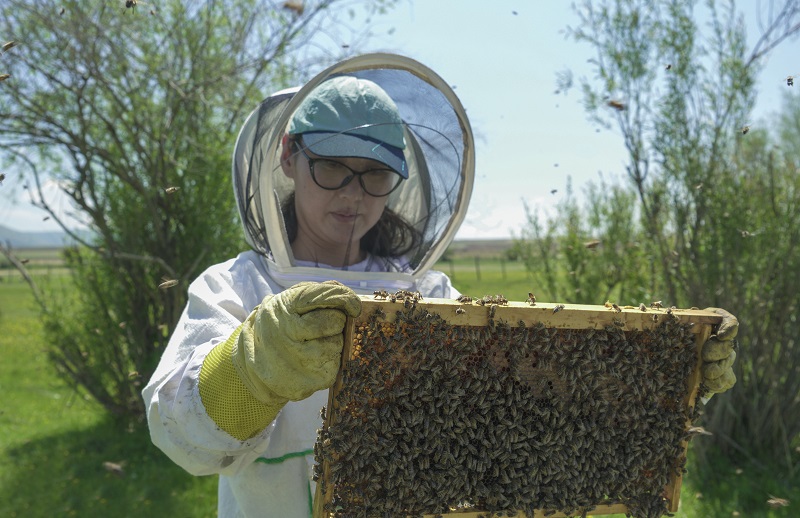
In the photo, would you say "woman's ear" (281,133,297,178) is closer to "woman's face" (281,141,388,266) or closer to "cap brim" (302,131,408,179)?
"woman's face" (281,141,388,266)

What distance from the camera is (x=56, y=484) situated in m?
7.37

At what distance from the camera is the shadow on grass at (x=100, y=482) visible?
6754 millimetres

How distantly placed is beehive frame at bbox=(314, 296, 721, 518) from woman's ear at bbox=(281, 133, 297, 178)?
116 centimetres

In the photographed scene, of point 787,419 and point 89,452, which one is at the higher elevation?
point 787,419

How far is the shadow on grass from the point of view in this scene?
6.75 meters

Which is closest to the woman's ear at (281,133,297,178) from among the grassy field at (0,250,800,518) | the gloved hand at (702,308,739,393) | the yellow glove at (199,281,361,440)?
the yellow glove at (199,281,361,440)

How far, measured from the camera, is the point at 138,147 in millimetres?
7391

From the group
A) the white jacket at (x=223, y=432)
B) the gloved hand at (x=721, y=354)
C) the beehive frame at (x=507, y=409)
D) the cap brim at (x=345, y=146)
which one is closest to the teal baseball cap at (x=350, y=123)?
the cap brim at (x=345, y=146)

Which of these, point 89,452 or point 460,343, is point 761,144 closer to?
point 460,343

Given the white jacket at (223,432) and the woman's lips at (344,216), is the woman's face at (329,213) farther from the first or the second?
the white jacket at (223,432)

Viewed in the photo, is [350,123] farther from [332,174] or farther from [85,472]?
[85,472]

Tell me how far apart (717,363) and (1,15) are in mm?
7670

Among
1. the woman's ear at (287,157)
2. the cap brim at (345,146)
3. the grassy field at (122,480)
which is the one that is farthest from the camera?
the grassy field at (122,480)

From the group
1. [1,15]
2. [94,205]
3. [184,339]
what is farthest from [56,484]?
[184,339]
